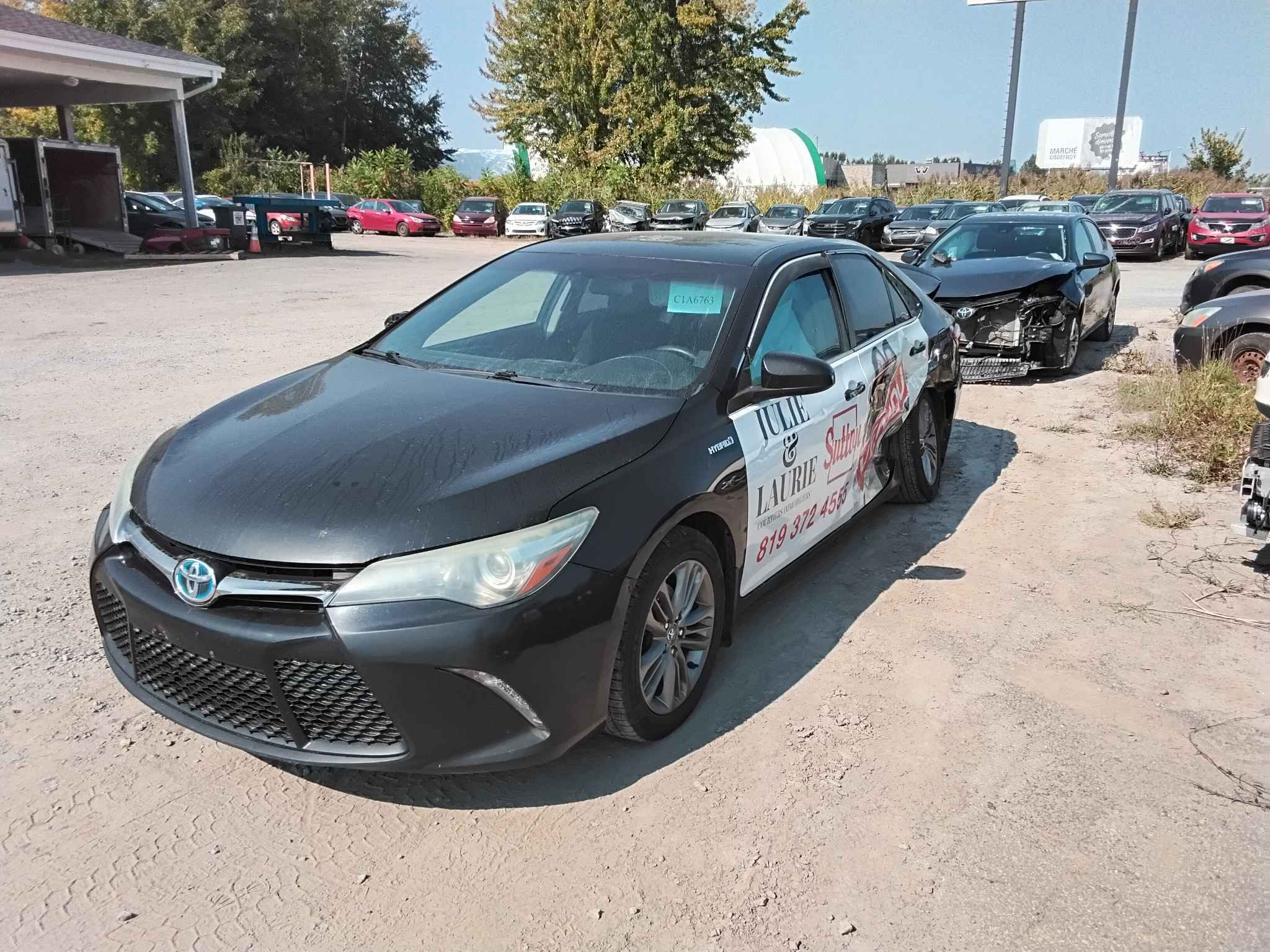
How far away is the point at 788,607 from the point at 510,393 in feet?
5.53

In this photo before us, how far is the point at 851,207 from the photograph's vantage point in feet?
101

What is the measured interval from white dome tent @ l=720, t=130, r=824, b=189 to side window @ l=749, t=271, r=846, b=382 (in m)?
58.3

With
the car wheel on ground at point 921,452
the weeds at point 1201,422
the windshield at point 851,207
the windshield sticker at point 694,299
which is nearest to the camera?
the windshield sticker at point 694,299

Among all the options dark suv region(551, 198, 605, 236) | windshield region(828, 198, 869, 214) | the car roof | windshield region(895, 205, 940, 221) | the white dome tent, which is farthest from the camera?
the white dome tent

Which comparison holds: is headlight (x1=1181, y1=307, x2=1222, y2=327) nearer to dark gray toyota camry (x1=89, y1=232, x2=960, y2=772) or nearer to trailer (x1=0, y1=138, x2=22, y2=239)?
dark gray toyota camry (x1=89, y1=232, x2=960, y2=772)

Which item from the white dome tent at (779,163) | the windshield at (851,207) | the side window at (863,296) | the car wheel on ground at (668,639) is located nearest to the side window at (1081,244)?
the side window at (863,296)

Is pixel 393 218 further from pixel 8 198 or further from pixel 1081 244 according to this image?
pixel 1081 244

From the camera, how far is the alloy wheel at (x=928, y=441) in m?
5.44

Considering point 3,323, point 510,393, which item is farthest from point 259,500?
point 3,323

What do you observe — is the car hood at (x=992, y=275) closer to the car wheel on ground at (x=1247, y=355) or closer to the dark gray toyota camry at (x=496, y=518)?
the car wheel on ground at (x=1247, y=355)

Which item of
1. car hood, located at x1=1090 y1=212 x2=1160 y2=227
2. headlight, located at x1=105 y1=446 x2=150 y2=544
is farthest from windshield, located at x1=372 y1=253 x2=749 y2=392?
Answer: car hood, located at x1=1090 y1=212 x2=1160 y2=227

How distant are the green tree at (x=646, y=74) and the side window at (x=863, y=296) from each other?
40.8 metres

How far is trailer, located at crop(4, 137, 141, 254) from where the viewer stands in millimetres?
23516

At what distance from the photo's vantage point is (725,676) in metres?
3.71
